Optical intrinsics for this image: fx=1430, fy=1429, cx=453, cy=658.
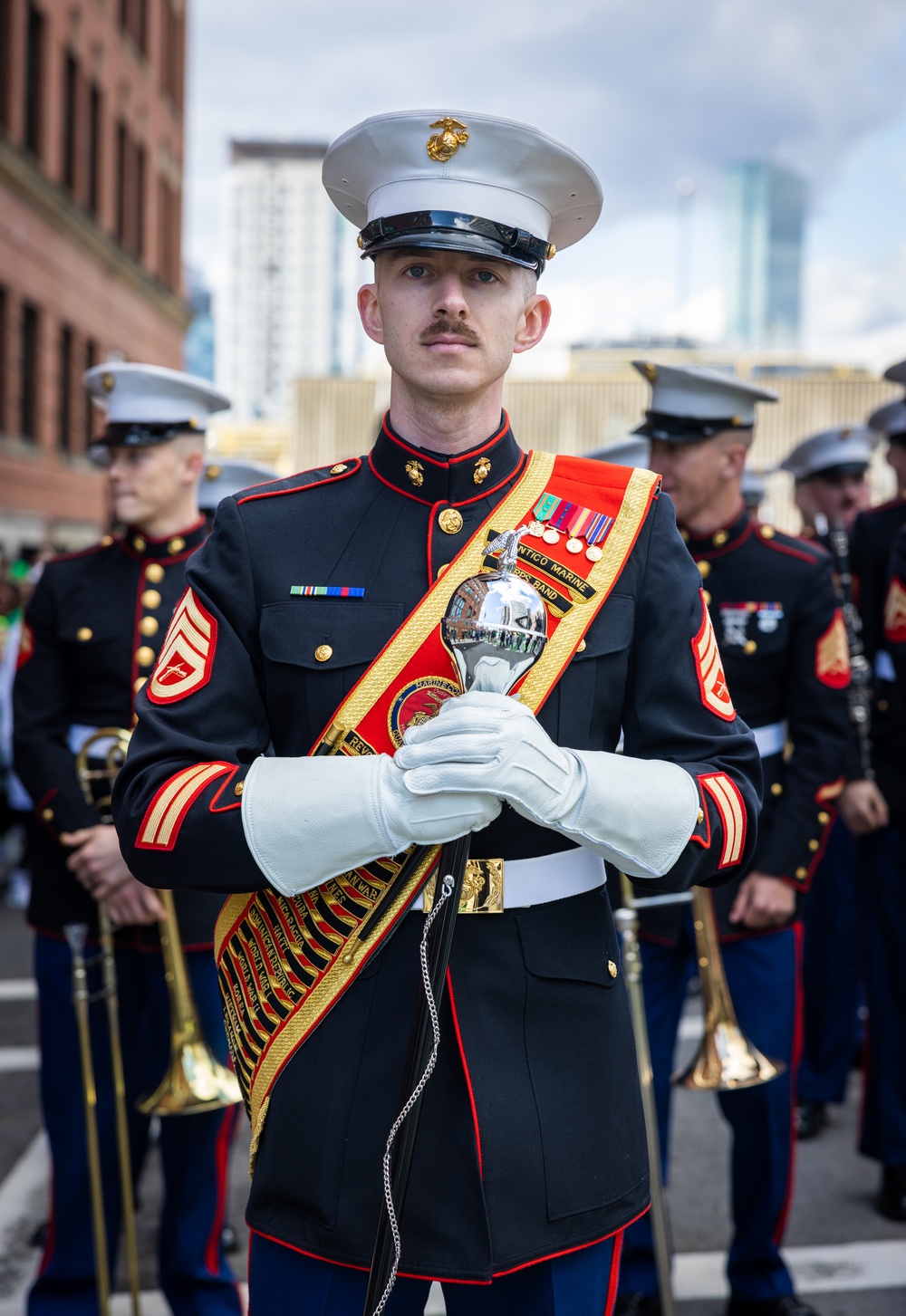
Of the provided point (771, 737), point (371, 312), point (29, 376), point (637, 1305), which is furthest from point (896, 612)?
point (29, 376)

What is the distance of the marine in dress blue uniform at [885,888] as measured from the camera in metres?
4.50

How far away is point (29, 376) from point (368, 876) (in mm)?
19882

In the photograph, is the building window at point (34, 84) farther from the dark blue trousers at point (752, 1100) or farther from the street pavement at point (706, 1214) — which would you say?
the dark blue trousers at point (752, 1100)

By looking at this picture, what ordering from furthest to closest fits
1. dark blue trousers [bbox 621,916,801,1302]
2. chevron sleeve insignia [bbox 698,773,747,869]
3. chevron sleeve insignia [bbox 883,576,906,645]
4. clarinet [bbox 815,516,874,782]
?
clarinet [bbox 815,516,874,782] < chevron sleeve insignia [bbox 883,576,906,645] < dark blue trousers [bbox 621,916,801,1302] < chevron sleeve insignia [bbox 698,773,747,869]

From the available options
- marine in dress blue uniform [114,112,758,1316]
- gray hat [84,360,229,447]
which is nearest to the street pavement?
gray hat [84,360,229,447]

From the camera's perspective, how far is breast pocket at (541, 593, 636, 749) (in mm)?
2035

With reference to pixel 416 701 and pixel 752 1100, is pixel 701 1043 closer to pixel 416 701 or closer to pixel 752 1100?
pixel 752 1100

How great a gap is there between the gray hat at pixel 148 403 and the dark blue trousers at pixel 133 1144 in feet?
4.67

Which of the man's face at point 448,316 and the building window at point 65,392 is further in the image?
the building window at point 65,392

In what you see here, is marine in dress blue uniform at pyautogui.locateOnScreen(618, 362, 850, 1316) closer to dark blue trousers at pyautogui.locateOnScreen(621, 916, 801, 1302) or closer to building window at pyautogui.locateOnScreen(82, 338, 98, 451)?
dark blue trousers at pyautogui.locateOnScreen(621, 916, 801, 1302)

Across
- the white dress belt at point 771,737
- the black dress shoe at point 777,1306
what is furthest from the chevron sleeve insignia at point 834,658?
the black dress shoe at point 777,1306

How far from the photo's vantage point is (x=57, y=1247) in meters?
3.56

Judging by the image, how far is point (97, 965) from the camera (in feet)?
12.3

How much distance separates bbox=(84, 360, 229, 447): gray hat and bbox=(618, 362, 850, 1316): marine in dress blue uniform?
1366 mm
